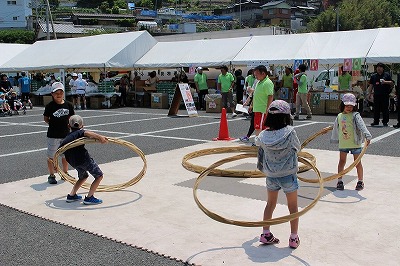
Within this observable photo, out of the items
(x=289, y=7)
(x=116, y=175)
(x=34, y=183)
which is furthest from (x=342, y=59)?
(x=289, y=7)

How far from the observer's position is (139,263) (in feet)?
14.1

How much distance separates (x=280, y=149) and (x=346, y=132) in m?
2.57

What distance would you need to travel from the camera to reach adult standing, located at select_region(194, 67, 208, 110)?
20812 mm

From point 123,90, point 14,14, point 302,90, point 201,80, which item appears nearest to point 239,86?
point 201,80

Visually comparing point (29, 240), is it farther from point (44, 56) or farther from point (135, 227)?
point (44, 56)

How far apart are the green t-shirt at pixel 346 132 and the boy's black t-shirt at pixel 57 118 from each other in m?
4.19

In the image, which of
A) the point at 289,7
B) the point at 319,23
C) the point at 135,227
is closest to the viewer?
the point at 135,227

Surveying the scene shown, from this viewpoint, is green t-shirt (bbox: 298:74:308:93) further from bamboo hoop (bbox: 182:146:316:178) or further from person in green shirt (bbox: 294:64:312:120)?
bamboo hoop (bbox: 182:146:316:178)

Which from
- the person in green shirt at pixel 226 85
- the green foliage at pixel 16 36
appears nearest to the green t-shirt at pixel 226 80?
the person in green shirt at pixel 226 85

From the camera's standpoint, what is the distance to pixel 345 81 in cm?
1831

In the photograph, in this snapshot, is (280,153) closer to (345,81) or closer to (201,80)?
(345,81)

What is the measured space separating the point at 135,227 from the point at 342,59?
14358 millimetres

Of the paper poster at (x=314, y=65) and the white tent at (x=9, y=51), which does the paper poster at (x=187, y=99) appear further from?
the white tent at (x=9, y=51)

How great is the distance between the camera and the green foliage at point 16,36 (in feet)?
221
